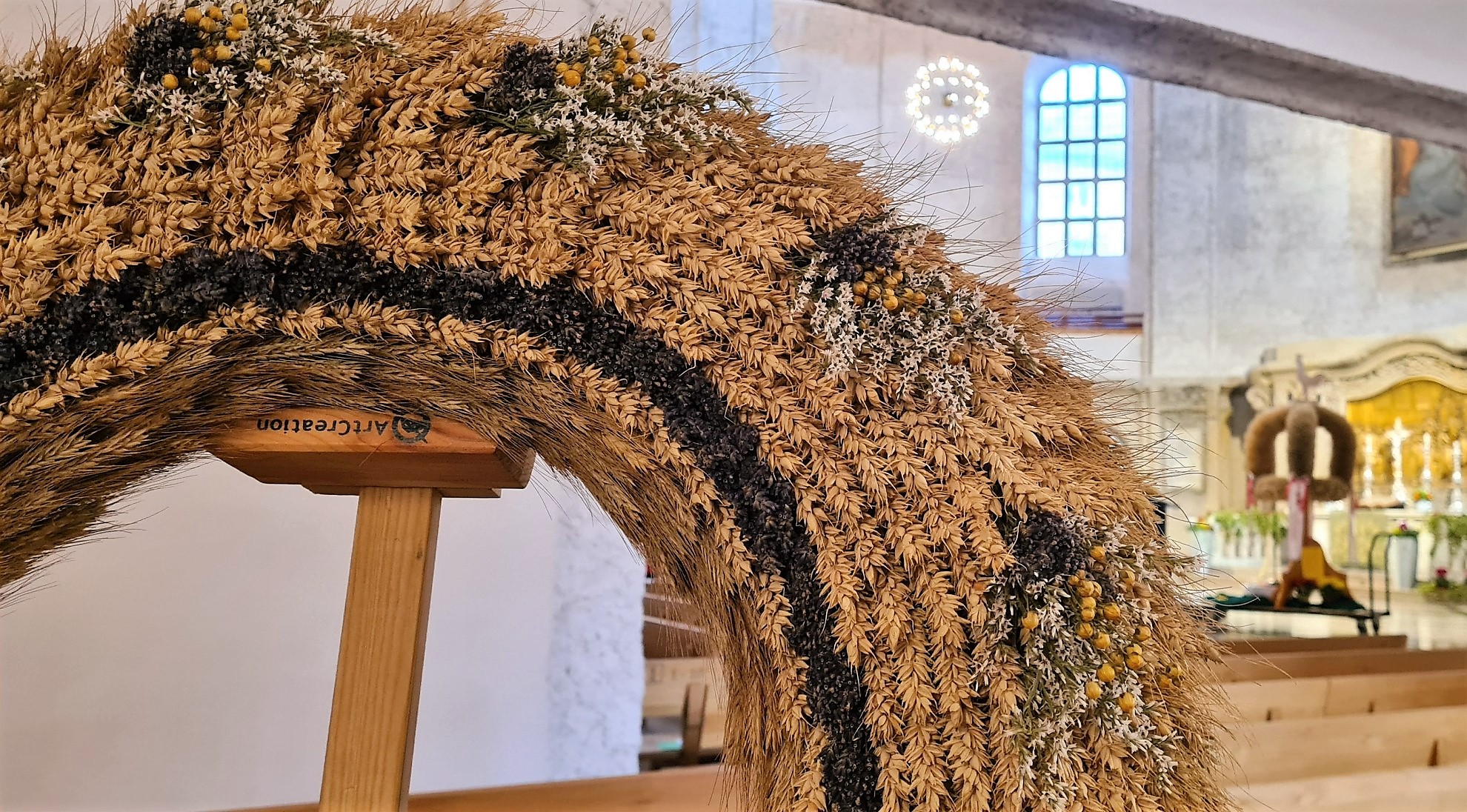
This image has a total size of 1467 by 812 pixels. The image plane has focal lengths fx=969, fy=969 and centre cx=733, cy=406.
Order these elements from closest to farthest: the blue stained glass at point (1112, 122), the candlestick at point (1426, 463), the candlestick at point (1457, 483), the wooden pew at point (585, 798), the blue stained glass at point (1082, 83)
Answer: the wooden pew at point (585, 798)
the candlestick at point (1457, 483)
the candlestick at point (1426, 463)
the blue stained glass at point (1112, 122)
the blue stained glass at point (1082, 83)

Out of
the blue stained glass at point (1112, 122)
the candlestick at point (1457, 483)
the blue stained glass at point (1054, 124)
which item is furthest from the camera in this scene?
the blue stained glass at point (1054, 124)

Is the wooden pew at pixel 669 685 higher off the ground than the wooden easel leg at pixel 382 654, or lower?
lower

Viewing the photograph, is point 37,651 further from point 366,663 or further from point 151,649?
point 366,663

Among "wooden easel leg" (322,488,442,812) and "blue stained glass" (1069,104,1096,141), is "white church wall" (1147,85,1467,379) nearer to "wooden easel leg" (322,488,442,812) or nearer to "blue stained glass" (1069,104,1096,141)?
"blue stained glass" (1069,104,1096,141)

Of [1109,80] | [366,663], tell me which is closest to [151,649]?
[366,663]

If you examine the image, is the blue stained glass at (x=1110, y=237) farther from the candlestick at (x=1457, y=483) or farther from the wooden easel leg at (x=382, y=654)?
the wooden easel leg at (x=382, y=654)

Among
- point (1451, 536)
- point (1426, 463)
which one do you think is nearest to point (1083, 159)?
point (1426, 463)

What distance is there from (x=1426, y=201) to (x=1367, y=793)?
328 inches

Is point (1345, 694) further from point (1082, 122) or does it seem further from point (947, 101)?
point (1082, 122)

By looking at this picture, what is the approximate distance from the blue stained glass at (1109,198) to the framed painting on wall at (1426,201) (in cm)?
234

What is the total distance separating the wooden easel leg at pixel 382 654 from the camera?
65cm

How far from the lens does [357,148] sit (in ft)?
1.89

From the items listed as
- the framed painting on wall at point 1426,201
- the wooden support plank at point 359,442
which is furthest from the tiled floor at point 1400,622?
the wooden support plank at point 359,442

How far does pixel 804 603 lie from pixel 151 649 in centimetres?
144
